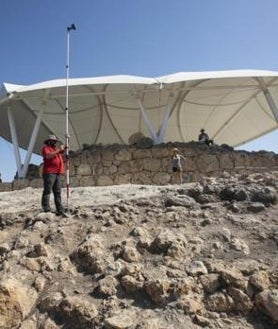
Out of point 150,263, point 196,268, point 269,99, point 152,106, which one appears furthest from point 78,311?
point 152,106

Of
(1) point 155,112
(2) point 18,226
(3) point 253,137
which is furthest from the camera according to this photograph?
(3) point 253,137

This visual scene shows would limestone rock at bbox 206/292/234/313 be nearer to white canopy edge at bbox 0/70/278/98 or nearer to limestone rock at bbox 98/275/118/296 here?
limestone rock at bbox 98/275/118/296

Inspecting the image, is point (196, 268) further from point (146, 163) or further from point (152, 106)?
point (152, 106)

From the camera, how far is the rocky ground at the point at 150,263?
4086 millimetres

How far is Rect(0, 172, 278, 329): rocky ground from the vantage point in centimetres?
409

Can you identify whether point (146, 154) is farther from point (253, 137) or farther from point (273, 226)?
point (253, 137)

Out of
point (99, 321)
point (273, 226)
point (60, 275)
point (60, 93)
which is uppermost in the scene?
point (60, 93)

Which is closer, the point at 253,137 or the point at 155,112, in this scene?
the point at 155,112

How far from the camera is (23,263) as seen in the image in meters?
5.05

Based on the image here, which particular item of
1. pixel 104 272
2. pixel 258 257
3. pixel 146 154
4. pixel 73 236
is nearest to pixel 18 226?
pixel 73 236

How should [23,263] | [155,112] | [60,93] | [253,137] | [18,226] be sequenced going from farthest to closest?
[253,137], [155,112], [60,93], [18,226], [23,263]

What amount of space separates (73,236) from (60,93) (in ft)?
50.2

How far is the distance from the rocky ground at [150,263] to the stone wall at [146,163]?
1002 cm

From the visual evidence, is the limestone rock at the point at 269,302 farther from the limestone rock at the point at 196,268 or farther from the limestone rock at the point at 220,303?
the limestone rock at the point at 196,268
